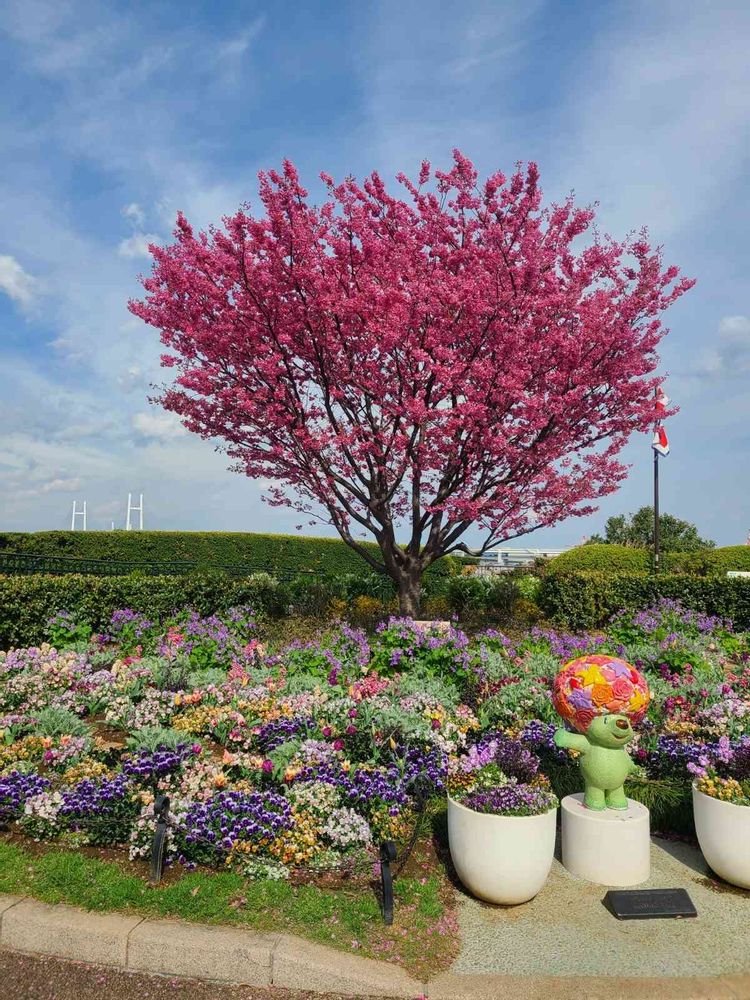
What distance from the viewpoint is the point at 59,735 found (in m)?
6.12

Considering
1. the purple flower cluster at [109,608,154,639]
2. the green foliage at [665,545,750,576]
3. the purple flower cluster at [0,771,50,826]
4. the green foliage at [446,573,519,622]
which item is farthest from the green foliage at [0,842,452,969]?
Result: the green foliage at [665,545,750,576]

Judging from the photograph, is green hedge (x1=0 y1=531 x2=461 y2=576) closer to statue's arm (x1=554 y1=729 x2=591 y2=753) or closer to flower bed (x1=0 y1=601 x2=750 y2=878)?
flower bed (x1=0 y1=601 x2=750 y2=878)

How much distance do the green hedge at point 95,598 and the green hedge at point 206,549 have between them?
11565 mm

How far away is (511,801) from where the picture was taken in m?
4.15

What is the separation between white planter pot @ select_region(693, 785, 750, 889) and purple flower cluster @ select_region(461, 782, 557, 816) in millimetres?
997

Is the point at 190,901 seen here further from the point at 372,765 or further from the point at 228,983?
the point at 372,765

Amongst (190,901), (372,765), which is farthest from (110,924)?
(372,765)

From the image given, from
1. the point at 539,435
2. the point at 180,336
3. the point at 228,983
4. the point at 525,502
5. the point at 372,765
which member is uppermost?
the point at 180,336

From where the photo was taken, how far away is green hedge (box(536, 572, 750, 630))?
44.0 ft

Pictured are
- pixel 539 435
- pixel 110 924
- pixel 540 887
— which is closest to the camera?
pixel 110 924

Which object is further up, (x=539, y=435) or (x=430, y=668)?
(x=539, y=435)

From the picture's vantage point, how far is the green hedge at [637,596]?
1341 centimetres

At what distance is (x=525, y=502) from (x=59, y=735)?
7.19 metres

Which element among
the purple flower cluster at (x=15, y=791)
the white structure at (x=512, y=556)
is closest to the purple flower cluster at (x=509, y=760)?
the purple flower cluster at (x=15, y=791)
